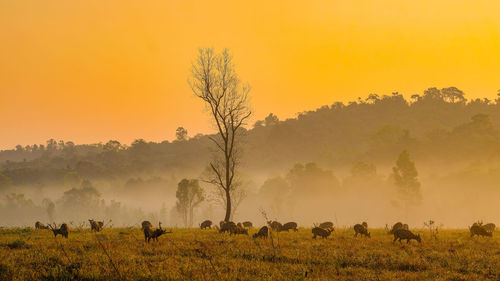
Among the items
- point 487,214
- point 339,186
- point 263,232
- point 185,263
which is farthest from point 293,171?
point 185,263

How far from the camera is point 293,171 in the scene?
139375 mm

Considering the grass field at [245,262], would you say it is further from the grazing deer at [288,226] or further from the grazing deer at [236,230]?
the grazing deer at [288,226]

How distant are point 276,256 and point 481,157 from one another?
16328 cm

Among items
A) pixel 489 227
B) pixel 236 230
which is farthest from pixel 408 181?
pixel 236 230

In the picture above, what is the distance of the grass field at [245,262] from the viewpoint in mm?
10359

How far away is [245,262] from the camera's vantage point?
12.4 meters

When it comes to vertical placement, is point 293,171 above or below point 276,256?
above

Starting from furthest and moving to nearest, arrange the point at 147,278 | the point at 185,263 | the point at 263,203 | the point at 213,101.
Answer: the point at 263,203
the point at 213,101
the point at 185,263
the point at 147,278

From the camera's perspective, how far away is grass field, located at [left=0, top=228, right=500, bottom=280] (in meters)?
10.4

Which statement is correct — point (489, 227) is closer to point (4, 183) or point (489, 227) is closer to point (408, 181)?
point (408, 181)

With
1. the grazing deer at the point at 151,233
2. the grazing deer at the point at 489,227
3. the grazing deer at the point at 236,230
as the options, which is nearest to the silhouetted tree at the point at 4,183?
the grazing deer at the point at 236,230

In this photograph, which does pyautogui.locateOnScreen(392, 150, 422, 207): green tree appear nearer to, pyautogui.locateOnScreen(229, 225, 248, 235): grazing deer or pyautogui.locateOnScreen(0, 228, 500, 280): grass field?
pyautogui.locateOnScreen(229, 225, 248, 235): grazing deer

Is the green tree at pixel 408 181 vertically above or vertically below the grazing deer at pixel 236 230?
above

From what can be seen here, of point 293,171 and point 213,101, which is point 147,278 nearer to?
point 213,101
